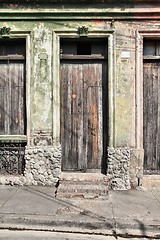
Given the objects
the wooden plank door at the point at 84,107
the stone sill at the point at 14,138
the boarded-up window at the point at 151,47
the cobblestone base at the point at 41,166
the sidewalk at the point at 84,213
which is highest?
the boarded-up window at the point at 151,47

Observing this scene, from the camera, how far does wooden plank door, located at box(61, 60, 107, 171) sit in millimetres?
7301

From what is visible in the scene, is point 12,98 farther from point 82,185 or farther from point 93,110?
point 82,185

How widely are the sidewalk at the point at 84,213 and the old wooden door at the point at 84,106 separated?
128 centimetres

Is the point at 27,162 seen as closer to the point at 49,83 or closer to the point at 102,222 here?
the point at 49,83

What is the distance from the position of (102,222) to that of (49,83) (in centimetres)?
339

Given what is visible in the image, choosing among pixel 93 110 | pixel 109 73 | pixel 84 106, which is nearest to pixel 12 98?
pixel 84 106

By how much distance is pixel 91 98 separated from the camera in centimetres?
730

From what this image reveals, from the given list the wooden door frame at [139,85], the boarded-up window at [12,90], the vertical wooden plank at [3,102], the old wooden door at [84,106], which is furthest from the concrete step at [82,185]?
the vertical wooden plank at [3,102]

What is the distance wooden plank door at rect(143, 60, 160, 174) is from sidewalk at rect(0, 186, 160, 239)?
3.94 feet

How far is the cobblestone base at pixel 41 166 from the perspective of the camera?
22.9ft

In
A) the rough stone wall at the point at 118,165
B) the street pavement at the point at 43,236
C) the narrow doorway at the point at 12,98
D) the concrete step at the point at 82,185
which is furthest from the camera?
the narrow doorway at the point at 12,98

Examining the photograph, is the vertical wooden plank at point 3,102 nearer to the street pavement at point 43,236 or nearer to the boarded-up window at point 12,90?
the boarded-up window at point 12,90

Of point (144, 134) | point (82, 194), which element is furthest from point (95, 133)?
point (82, 194)

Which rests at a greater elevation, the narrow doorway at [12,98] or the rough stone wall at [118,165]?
the narrow doorway at [12,98]
